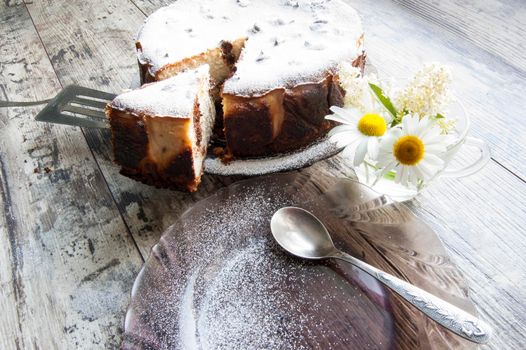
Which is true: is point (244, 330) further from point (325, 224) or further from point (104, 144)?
point (104, 144)

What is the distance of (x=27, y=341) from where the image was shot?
969 millimetres

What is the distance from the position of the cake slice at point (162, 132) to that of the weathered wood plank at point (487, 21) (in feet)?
3.36

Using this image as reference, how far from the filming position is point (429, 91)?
0.95 m

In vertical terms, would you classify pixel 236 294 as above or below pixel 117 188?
above

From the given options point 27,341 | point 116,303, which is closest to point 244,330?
point 116,303

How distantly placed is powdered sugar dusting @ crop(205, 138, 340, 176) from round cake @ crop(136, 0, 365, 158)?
6 centimetres

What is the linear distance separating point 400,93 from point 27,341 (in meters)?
0.88

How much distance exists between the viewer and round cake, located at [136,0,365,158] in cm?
124

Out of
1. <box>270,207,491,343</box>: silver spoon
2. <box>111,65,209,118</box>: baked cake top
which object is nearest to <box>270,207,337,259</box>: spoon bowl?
<box>270,207,491,343</box>: silver spoon

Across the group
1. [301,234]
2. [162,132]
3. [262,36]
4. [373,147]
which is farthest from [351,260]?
[262,36]

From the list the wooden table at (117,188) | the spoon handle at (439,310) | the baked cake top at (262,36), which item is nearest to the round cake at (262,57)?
the baked cake top at (262,36)

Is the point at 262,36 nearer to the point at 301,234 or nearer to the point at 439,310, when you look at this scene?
the point at 301,234

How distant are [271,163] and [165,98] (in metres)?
0.30

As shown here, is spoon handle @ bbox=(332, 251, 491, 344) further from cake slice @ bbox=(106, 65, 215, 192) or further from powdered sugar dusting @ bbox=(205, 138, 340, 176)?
cake slice @ bbox=(106, 65, 215, 192)
